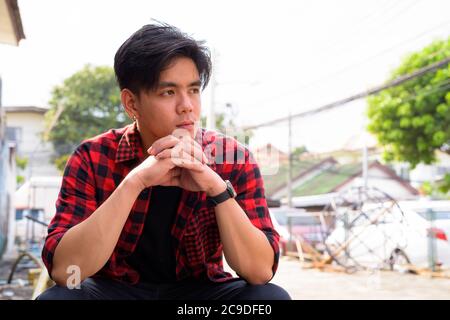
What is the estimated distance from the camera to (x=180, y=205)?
5.69ft

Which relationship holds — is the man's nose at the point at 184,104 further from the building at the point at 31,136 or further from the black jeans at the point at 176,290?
the building at the point at 31,136

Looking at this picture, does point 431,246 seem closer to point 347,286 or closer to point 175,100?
point 347,286

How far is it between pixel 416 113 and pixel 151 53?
502 inches

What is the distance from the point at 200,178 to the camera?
158cm

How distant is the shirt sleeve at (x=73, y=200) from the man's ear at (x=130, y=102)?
0.64 ft

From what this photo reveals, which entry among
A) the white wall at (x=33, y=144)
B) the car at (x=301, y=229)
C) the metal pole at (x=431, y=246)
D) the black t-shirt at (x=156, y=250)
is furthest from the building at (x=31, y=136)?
the black t-shirt at (x=156, y=250)

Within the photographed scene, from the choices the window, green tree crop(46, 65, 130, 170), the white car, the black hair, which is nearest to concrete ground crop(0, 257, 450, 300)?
the white car

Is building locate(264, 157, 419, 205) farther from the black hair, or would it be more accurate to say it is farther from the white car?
the black hair

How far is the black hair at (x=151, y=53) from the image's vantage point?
1.70 meters

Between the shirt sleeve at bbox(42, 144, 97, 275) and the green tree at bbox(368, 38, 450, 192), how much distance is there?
11.8 meters

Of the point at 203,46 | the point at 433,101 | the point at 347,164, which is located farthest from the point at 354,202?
the point at 347,164

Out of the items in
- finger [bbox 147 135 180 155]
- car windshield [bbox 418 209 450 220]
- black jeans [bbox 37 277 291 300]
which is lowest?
black jeans [bbox 37 277 291 300]

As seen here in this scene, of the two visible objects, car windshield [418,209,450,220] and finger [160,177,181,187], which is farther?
car windshield [418,209,450,220]

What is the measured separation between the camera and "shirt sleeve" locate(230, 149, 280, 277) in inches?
67.8
